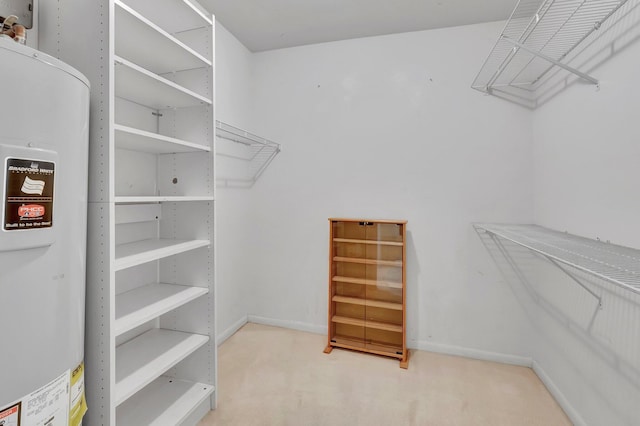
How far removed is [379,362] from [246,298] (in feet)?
4.60

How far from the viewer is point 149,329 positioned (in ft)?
6.11

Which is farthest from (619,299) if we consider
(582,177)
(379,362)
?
(379,362)

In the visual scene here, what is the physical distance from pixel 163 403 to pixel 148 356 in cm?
32

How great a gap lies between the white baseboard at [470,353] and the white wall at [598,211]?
24cm

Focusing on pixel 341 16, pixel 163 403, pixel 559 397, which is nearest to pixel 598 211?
pixel 559 397

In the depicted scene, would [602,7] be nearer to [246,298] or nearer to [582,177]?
[582,177]

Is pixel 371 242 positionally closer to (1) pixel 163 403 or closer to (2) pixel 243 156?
(2) pixel 243 156

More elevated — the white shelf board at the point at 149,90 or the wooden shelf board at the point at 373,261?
the white shelf board at the point at 149,90

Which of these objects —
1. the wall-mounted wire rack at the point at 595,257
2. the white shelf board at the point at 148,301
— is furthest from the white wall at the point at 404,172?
the white shelf board at the point at 148,301

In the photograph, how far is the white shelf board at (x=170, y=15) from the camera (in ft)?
5.76

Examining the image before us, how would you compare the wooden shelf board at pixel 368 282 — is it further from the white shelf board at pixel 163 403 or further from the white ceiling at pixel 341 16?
the white ceiling at pixel 341 16

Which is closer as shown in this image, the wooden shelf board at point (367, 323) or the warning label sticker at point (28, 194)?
the warning label sticker at point (28, 194)

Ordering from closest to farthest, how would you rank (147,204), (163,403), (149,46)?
(149,46) < (163,403) < (147,204)

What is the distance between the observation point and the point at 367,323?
8.12 feet
